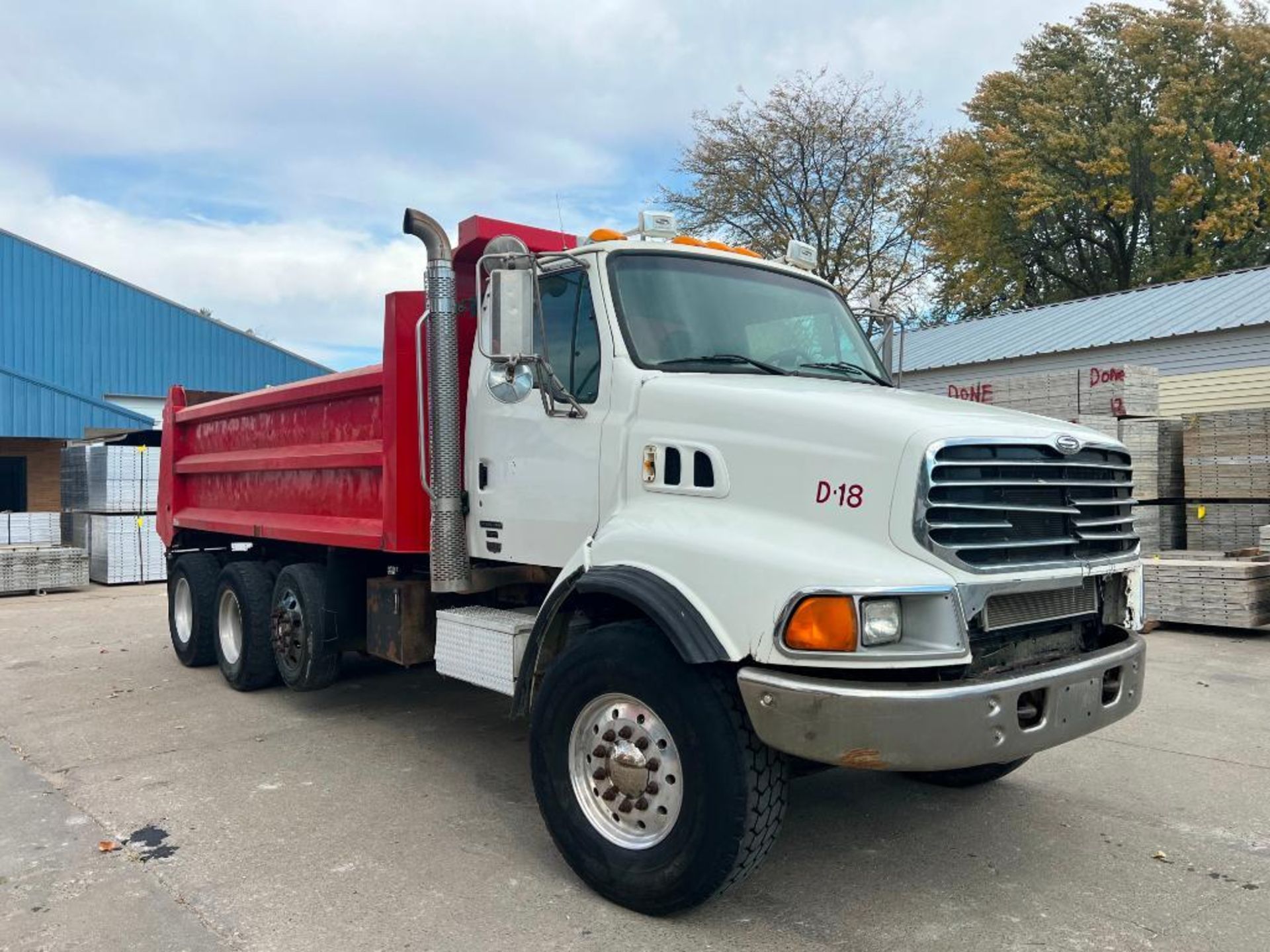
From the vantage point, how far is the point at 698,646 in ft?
11.7

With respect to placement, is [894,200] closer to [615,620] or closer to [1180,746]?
[1180,746]

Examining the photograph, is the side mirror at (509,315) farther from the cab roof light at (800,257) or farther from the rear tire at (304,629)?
the rear tire at (304,629)

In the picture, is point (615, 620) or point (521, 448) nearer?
point (615, 620)

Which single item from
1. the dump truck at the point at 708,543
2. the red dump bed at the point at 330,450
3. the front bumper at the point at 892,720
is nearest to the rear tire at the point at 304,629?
the red dump bed at the point at 330,450

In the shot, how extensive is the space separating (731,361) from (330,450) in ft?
10.3

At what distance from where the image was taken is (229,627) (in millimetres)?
8141

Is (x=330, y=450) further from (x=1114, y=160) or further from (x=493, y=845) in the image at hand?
(x=1114, y=160)

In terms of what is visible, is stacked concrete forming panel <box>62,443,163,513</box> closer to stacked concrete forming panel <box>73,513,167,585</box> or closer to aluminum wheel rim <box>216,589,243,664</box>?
stacked concrete forming panel <box>73,513,167,585</box>

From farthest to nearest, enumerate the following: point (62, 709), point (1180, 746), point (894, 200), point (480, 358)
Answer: point (894, 200)
point (62, 709)
point (1180, 746)
point (480, 358)

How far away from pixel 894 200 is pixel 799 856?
86.5 feet

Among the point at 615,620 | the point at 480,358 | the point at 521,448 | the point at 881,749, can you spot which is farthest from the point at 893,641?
the point at 480,358

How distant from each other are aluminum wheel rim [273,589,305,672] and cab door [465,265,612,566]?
7.35 ft

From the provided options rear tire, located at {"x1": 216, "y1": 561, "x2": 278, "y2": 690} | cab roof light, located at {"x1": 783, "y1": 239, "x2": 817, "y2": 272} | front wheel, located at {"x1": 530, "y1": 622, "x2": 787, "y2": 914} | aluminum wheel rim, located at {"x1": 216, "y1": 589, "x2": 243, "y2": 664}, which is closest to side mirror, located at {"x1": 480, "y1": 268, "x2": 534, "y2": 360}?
front wheel, located at {"x1": 530, "y1": 622, "x2": 787, "y2": 914}

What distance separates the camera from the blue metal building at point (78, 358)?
21.1 metres
